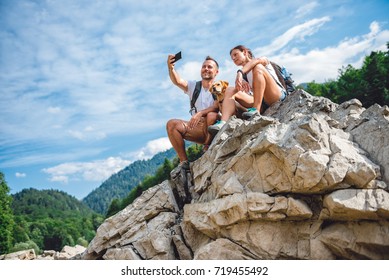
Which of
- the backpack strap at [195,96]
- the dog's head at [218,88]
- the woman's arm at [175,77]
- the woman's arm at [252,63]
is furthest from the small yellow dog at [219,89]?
the woman's arm at [175,77]

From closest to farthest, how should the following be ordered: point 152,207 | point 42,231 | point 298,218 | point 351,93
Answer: point 298,218, point 152,207, point 351,93, point 42,231

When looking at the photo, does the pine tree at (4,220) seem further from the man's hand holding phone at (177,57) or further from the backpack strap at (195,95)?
the man's hand holding phone at (177,57)

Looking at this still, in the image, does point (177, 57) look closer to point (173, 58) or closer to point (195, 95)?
point (173, 58)

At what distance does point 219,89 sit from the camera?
8695 millimetres

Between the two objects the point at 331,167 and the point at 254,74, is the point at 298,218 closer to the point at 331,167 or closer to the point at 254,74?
the point at 331,167

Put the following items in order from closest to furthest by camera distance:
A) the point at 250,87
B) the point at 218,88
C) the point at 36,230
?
the point at 218,88 → the point at 250,87 → the point at 36,230

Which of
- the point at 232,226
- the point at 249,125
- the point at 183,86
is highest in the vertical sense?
the point at 183,86

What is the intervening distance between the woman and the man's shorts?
571mm

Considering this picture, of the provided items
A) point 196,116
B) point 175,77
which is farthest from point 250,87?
point 175,77

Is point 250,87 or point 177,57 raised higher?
point 177,57

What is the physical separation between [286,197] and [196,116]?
352cm

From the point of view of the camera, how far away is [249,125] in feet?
24.3
